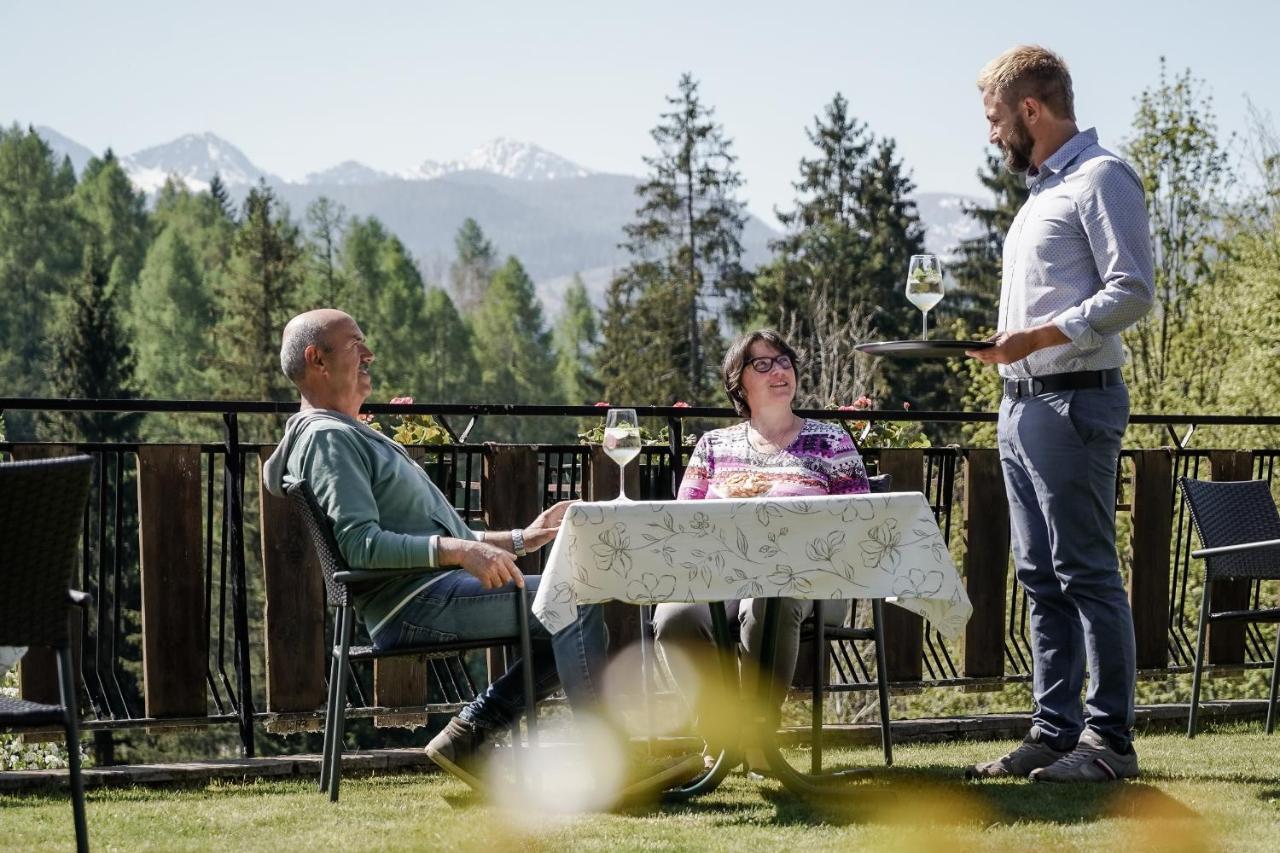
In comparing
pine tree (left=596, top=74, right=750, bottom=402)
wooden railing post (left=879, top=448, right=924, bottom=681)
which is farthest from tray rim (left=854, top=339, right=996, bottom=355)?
pine tree (left=596, top=74, right=750, bottom=402)

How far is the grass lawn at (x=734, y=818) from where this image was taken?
319 centimetres

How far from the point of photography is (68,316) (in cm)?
4231

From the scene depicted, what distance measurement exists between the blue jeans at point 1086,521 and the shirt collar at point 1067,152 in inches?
23.5

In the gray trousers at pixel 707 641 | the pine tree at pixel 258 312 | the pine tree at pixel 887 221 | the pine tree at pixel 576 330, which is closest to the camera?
→ the gray trousers at pixel 707 641

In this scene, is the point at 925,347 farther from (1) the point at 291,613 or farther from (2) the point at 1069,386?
(1) the point at 291,613

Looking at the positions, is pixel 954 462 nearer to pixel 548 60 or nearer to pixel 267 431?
pixel 267 431

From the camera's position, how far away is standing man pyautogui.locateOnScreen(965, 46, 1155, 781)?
367cm

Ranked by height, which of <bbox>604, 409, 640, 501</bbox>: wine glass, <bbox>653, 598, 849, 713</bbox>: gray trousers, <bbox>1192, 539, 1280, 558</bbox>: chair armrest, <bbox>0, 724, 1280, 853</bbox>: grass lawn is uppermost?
<bbox>604, 409, 640, 501</bbox>: wine glass

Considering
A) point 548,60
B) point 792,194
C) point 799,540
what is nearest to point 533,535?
point 799,540

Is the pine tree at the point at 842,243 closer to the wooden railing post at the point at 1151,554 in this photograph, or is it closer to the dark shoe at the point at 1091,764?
the wooden railing post at the point at 1151,554

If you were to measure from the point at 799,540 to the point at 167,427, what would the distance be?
46381 mm

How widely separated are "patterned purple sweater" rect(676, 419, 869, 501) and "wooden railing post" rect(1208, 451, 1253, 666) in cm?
230

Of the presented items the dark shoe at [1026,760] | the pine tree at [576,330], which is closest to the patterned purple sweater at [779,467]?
the dark shoe at [1026,760]

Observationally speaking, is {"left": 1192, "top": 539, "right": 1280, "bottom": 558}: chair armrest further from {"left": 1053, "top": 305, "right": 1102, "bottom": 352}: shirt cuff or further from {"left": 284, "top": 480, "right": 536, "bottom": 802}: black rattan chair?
{"left": 284, "top": 480, "right": 536, "bottom": 802}: black rattan chair
